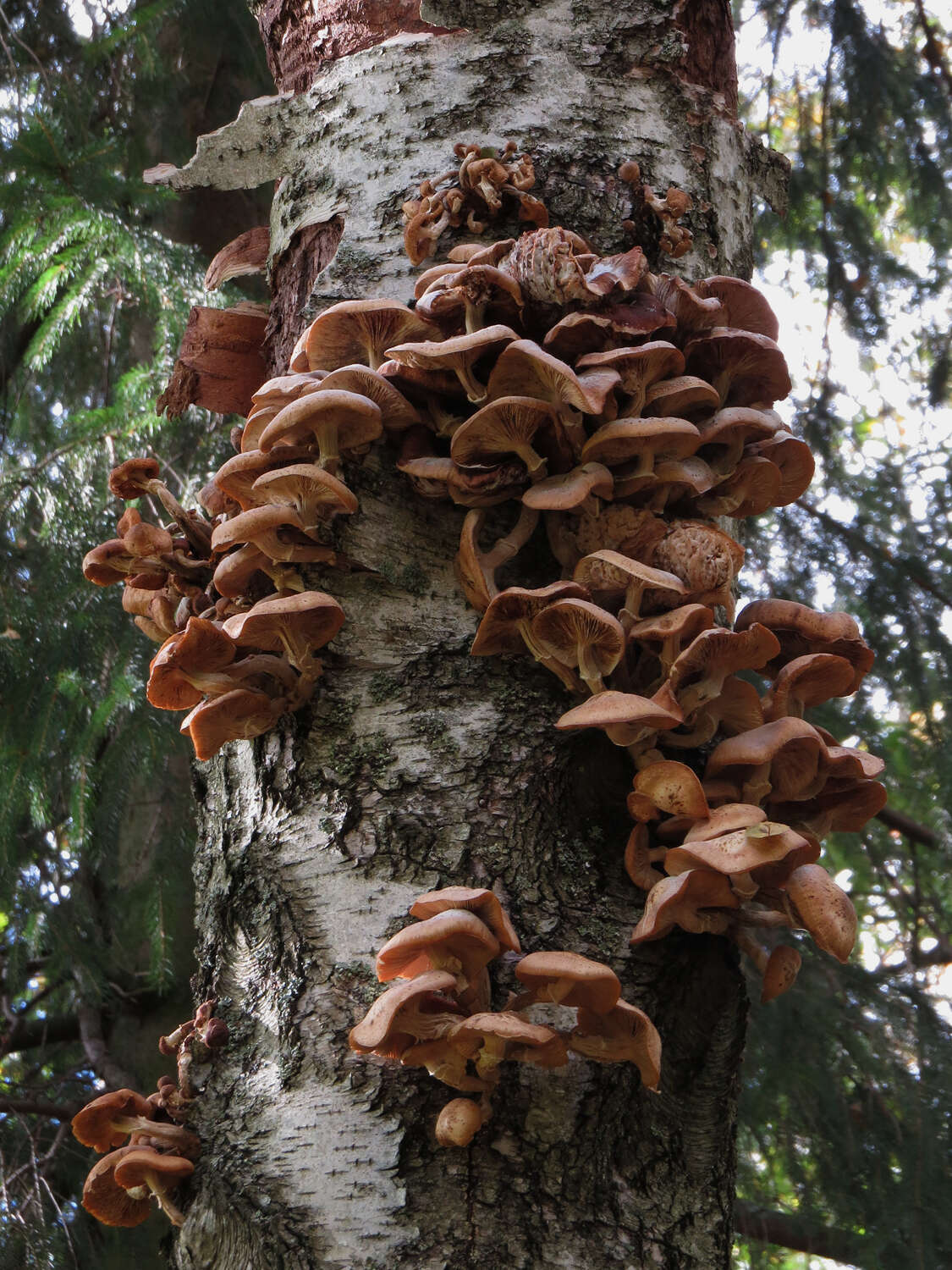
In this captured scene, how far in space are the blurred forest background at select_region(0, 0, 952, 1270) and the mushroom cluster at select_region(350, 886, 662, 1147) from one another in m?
2.26

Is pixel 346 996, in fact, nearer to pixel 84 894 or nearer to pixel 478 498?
pixel 478 498

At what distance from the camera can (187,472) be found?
3.78 meters

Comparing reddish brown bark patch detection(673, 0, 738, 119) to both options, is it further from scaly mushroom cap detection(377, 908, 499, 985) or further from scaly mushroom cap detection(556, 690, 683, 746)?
scaly mushroom cap detection(377, 908, 499, 985)

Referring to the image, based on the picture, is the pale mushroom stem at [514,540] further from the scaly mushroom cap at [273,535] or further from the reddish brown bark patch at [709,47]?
→ the reddish brown bark patch at [709,47]

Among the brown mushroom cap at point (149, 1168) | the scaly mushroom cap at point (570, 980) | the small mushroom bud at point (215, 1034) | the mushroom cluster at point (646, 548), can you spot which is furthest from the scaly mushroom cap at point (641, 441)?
the brown mushroom cap at point (149, 1168)

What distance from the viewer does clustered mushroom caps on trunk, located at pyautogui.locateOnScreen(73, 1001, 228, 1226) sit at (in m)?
1.36

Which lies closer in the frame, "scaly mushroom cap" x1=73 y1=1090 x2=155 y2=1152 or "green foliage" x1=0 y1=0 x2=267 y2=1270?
"scaly mushroom cap" x1=73 y1=1090 x2=155 y2=1152

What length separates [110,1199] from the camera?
4.79 feet

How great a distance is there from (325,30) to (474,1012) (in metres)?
1.88

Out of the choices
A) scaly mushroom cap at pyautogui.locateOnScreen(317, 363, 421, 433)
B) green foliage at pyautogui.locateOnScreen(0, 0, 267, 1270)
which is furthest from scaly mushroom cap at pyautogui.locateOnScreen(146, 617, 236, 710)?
green foliage at pyautogui.locateOnScreen(0, 0, 267, 1270)

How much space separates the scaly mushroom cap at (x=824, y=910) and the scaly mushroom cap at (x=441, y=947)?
410 millimetres

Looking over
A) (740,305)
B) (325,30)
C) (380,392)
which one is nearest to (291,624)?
(380,392)

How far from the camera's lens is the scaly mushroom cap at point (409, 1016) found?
1154 millimetres

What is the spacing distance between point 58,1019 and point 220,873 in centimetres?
329
